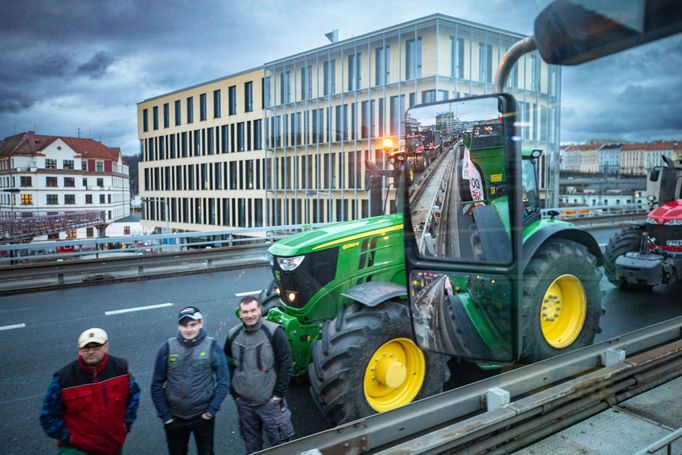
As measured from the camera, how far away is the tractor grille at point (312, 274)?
174 inches

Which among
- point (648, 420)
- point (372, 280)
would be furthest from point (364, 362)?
point (648, 420)

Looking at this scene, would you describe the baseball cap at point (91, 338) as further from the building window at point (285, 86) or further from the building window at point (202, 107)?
the building window at point (202, 107)

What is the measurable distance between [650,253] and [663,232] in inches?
20.3

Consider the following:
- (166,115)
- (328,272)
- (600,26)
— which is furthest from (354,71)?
(166,115)

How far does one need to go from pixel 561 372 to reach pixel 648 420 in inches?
27.2

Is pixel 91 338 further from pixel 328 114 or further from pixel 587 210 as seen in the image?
pixel 328 114

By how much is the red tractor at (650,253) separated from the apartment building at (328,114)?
10.6 ft

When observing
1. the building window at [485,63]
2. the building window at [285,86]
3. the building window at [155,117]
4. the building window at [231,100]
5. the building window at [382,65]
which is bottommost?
the building window at [485,63]

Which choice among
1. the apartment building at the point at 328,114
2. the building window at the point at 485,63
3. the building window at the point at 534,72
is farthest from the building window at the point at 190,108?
the building window at the point at 534,72

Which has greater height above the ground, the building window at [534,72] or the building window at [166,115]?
the building window at [166,115]

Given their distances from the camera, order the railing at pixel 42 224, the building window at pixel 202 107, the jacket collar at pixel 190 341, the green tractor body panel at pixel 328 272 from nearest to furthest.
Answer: the jacket collar at pixel 190 341 → the green tractor body panel at pixel 328 272 → the railing at pixel 42 224 → the building window at pixel 202 107

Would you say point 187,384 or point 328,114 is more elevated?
point 328,114

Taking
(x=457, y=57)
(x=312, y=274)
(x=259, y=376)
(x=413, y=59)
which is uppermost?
(x=413, y=59)

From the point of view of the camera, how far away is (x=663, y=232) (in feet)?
20.3
